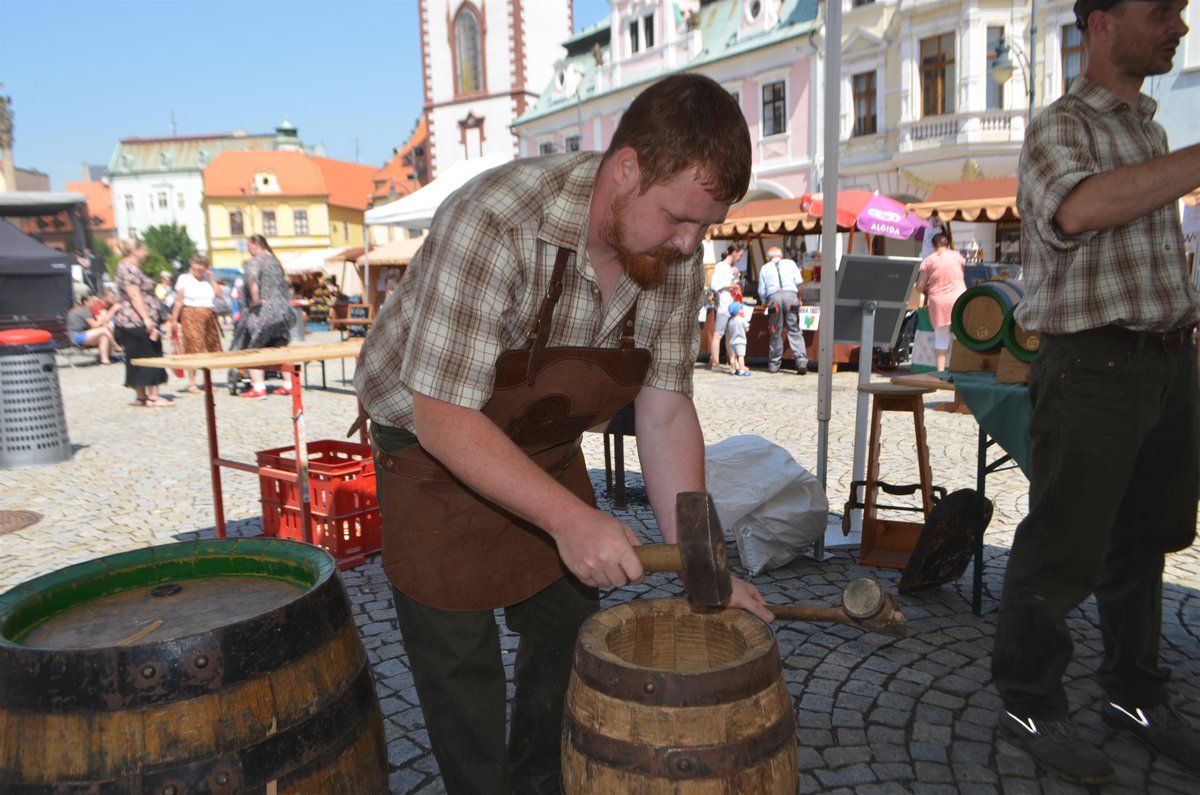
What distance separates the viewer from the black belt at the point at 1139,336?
7.45 ft

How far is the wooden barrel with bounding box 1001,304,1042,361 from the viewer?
2.92 meters

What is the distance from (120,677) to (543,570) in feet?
2.95

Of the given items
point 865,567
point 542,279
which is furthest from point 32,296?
point 542,279

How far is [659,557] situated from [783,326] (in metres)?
10.9

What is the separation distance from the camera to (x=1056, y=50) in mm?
20281

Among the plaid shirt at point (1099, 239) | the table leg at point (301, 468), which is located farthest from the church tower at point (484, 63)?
the plaid shirt at point (1099, 239)

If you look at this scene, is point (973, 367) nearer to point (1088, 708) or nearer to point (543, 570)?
point (1088, 708)

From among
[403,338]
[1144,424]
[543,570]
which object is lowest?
[543,570]

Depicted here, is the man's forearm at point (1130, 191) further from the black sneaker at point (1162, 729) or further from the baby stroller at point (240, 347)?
the baby stroller at point (240, 347)

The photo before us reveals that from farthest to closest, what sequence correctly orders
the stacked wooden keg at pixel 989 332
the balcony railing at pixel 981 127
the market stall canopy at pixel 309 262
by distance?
the market stall canopy at pixel 309 262, the balcony railing at pixel 981 127, the stacked wooden keg at pixel 989 332

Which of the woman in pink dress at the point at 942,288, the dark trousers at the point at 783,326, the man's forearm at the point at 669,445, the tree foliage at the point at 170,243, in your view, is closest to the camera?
the man's forearm at the point at 669,445

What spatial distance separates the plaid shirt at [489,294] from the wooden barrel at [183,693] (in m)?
0.43

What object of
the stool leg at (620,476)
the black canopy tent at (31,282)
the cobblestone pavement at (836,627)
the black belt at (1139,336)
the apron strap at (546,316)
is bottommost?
the cobblestone pavement at (836,627)

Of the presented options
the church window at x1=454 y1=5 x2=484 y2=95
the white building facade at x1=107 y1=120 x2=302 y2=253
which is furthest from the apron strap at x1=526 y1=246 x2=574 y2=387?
the white building facade at x1=107 y1=120 x2=302 y2=253
